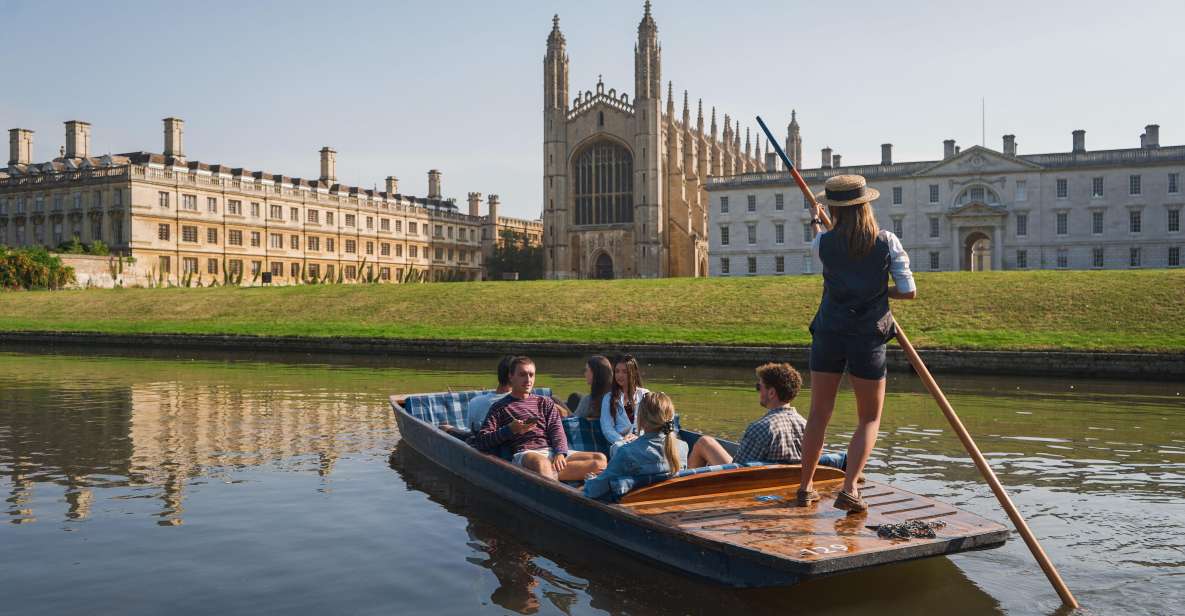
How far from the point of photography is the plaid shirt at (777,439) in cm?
791

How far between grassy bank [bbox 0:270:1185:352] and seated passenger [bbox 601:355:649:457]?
59.2 feet

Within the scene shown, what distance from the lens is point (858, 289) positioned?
673 cm

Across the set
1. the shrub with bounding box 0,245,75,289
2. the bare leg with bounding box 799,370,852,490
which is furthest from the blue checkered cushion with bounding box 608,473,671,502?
the shrub with bounding box 0,245,75,289

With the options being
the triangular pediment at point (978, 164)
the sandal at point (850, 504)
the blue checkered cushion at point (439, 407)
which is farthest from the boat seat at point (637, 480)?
the triangular pediment at point (978, 164)

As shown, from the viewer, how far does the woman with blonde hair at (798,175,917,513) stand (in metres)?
6.75

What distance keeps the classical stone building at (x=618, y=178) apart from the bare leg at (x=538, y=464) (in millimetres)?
67106

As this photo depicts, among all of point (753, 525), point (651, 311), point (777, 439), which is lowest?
point (753, 525)

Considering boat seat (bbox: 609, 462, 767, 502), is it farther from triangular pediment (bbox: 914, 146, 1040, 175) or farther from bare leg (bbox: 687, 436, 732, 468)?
triangular pediment (bbox: 914, 146, 1040, 175)

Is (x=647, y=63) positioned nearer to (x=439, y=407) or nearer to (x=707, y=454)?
(x=439, y=407)

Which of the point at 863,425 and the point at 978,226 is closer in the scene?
the point at 863,425

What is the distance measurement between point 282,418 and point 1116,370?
19.2 metres

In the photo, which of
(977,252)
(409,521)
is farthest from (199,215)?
(409,521)

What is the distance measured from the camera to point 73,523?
852 cm

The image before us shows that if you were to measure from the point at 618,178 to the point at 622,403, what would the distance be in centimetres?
7008
